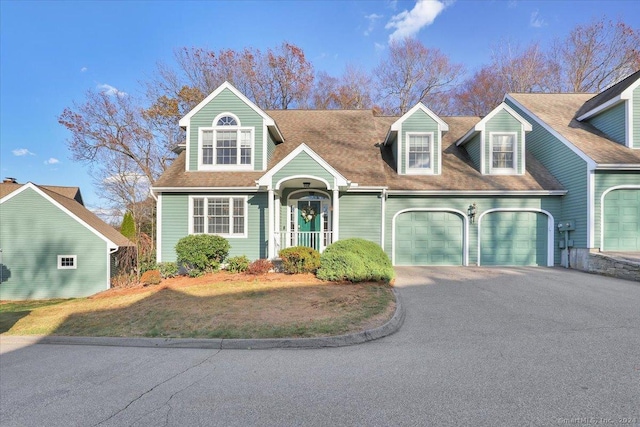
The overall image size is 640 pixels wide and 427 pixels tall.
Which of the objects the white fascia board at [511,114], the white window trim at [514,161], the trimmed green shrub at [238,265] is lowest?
the trimmed green shrub at [238,265]

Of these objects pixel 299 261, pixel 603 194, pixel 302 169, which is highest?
pixel 302 169

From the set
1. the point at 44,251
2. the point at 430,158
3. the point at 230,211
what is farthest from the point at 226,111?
the point at 44,251

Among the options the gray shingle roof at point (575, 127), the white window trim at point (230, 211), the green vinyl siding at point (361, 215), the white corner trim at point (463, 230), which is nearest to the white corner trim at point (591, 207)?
the gray shingle roof at point (575, 127)

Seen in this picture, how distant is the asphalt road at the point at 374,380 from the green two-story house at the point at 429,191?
22.3 feet

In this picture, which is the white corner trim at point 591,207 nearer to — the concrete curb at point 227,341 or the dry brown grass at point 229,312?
the dry brown grass at point 229,312

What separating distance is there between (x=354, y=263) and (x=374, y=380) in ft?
17.2

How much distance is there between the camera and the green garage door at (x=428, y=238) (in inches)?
510

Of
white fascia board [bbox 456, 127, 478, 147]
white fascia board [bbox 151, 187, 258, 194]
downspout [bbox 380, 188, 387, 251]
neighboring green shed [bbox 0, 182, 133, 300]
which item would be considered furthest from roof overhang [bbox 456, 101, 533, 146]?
neighboring green shed [bbox 0, 182, 133, 300]

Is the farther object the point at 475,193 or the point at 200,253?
the point at 475,193

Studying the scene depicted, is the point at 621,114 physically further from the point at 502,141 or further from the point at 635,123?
the point at 502,141

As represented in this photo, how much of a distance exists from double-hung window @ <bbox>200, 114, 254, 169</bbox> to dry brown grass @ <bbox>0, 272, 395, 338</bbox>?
582 centimetres

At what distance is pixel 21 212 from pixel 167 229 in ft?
32.9

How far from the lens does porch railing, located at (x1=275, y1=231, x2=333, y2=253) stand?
1152cm

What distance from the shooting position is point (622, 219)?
11609 mm
